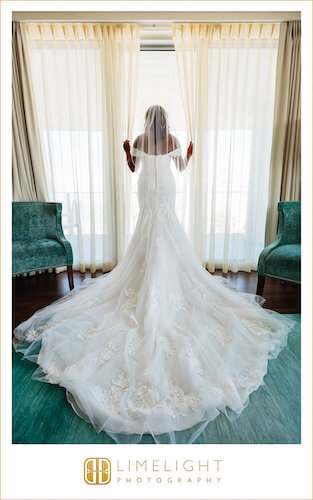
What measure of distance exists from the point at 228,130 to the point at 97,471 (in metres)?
3.47

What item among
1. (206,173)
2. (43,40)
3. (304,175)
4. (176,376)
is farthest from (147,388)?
(43,40)

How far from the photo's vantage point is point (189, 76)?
3.20 m

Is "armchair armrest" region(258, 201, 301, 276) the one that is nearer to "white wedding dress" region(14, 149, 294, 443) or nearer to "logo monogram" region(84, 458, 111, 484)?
"white wedding dress" region(14, 149, 294, 443)

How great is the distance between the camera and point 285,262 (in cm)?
245

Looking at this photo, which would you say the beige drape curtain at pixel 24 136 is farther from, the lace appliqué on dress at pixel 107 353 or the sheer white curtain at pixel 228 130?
the lace appliqué on dress at pixel 107 353

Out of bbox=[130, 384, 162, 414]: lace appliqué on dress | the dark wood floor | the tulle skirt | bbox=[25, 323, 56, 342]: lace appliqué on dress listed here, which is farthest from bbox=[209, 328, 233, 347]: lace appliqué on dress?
bbox=[25, 323, 56, 342]: lace appliqué on dress

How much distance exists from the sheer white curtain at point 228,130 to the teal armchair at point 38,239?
161 cm

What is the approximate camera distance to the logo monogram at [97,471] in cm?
94

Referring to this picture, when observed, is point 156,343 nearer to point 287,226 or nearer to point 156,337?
point 156,337

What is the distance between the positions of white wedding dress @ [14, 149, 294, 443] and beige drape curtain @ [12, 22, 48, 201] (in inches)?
65.7

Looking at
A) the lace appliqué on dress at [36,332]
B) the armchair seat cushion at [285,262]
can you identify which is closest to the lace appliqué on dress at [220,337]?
the armchair seat cushion at [285,262]

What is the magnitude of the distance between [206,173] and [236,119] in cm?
74

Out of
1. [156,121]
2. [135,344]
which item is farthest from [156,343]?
[156,121]

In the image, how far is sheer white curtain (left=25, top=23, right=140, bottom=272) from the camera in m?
3.11
